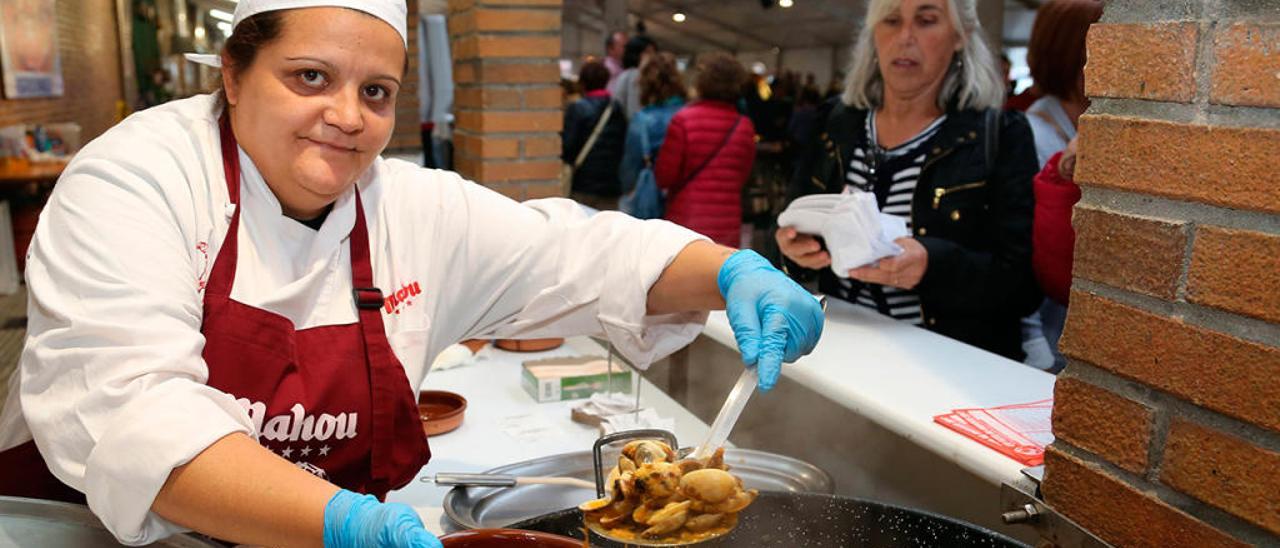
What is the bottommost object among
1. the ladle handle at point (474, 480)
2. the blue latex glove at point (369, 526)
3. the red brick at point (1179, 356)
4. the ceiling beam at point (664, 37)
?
the ladle handle at point (474, 480)

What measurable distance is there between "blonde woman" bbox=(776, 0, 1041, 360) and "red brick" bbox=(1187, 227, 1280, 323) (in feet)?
4.05

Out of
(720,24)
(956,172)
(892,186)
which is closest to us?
(956,172)

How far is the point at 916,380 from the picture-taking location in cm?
183

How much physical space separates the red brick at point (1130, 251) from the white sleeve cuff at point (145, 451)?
3.46 feet

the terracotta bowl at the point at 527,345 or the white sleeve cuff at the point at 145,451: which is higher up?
the white sleeve cuff at the point at 145,451

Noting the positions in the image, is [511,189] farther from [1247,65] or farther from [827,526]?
[1247,65]

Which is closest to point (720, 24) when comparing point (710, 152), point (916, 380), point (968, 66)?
point (710, 152)

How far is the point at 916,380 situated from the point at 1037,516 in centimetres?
52

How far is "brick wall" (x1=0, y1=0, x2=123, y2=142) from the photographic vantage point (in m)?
9.39

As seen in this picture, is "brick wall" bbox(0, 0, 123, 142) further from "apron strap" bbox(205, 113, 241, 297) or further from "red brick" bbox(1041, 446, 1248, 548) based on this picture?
"red brick" bbox(1041, 446, 1248, 548)

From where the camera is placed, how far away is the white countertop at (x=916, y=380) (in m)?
1.52

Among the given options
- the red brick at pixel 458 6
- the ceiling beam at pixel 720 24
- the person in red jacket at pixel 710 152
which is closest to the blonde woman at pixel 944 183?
the red brick at pixel 458 6

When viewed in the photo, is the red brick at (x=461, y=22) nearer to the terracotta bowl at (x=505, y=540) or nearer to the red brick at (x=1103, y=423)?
the terracotta bowl at (x=505, y=540)

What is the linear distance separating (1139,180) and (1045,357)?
5.08 ft
